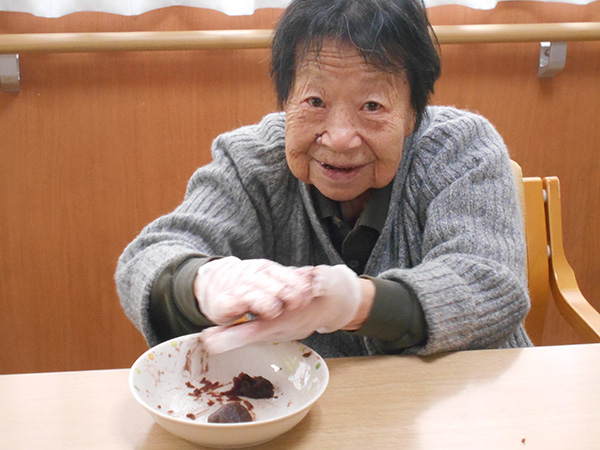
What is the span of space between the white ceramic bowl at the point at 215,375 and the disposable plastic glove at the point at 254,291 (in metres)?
0.08

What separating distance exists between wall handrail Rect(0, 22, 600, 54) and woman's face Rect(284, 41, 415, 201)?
731mm

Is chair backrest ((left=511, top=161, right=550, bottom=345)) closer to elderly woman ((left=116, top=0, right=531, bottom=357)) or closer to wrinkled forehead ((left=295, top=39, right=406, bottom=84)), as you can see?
elderly woman ((left=116, top=0, right=531, bottom=357))

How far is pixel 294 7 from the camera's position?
1.00 meters

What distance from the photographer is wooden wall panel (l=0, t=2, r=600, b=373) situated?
1.83 metres

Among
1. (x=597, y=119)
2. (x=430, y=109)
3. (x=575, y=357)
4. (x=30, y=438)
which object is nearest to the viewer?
(x=30, y=438)

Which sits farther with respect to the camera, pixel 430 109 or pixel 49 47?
pixel 49 47

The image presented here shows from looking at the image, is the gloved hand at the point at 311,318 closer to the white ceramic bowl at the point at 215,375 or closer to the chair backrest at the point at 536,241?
the white ceramic bowl at the point at 215,375

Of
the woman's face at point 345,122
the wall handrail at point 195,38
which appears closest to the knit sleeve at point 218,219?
the woman's face at point 345,122

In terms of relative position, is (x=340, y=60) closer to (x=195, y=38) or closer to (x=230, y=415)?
(x=230, y=415)

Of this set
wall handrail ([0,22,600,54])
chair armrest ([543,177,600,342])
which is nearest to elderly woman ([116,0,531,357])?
chair armrest ([543,177,600,342])

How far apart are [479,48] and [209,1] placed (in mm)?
860

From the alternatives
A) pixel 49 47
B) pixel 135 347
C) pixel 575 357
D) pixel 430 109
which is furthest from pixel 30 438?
pixel 135 347

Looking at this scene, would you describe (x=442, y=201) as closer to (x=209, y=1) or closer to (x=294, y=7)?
(x=294, y=7)

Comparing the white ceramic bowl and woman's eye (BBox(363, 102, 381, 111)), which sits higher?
woman's eye (BBox(363, 102, 381, 111))
